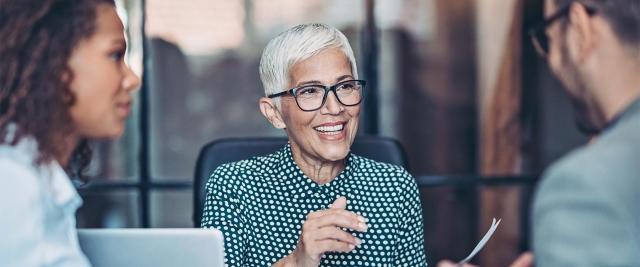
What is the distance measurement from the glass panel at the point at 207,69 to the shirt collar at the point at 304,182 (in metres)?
1.68

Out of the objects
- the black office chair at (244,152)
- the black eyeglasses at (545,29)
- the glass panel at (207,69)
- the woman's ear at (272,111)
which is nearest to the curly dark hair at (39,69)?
the black eyeglasses at (545,29)

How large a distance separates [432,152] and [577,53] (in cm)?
259

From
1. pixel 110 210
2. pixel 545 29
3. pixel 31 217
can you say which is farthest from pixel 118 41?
pixel 110 210

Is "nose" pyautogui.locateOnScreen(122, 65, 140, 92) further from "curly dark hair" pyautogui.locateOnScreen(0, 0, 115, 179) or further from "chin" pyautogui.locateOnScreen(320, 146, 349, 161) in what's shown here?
"chin" pyautogui.locateOnScreen(320, 146, 349, 161)

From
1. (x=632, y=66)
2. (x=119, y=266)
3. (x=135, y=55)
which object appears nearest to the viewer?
(x=632, y=66)

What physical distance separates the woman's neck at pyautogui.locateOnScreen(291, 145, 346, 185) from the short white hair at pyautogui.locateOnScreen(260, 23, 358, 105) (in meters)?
0.17

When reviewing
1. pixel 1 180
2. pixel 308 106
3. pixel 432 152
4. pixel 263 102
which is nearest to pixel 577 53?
pixel 1 180

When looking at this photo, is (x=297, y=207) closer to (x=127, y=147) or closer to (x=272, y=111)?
(x=272, y=111)

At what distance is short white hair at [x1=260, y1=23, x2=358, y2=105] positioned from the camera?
181cm

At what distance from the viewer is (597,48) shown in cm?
102

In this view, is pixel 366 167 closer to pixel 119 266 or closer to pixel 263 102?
pixel 263 102

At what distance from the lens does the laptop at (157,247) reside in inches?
49.9

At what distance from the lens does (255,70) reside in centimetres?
357

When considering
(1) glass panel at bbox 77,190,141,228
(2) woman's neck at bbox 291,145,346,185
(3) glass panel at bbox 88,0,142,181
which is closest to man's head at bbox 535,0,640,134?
(2) woman's neck at bbox 291,145,346,185
